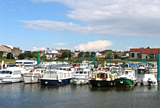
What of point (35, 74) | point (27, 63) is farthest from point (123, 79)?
point (27, 63)

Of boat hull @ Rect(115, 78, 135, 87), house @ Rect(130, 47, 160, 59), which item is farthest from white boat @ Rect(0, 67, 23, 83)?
house @ Rect(130, 47, 160, 59)

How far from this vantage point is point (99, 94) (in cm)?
3766

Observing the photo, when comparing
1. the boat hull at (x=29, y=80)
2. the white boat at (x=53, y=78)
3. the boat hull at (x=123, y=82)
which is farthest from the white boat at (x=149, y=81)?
the boat hull at (x=29, y=80)

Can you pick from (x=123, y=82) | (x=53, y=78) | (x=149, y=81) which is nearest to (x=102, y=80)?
(x=123, y=82)

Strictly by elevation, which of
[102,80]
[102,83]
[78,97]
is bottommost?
[78,97]

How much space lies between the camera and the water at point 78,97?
30.6 m

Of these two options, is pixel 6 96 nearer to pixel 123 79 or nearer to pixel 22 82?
pixel 22 82

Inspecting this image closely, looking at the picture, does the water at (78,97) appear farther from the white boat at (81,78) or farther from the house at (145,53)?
the house at (145,53)

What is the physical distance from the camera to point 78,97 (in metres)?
35.2

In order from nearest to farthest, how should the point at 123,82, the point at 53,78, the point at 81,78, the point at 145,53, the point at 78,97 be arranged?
1. the point at 78,97
2. the point at 123,82
3. the point at 53,78
4. the point at 81,78
5. the point at 145,53

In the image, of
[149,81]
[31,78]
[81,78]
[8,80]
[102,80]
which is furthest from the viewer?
[31,78]

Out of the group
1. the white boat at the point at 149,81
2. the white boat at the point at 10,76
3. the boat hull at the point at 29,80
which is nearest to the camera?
the white boat at the point at 149,81

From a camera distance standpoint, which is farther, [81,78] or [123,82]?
[81,78]

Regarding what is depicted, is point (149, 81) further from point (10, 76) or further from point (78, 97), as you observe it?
point (10, 76)
